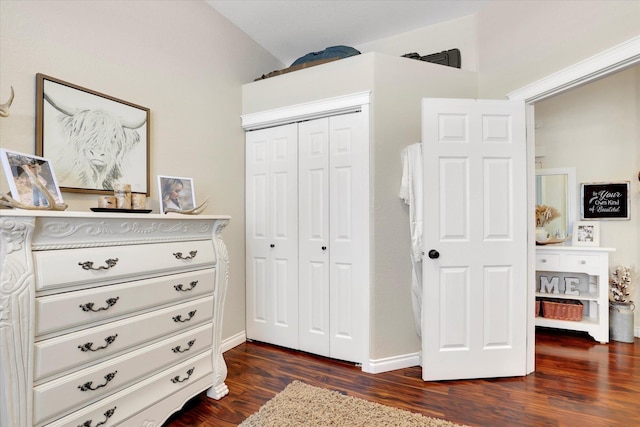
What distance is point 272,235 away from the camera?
9.74 ft

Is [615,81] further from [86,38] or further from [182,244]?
[86,38]

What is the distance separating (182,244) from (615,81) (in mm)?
4406

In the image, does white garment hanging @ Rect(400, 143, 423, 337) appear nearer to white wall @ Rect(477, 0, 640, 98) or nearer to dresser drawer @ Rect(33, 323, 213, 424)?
white wall @ Rect(477, 0, 640, 98)

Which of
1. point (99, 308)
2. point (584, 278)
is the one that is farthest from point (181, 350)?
point (584, 278)

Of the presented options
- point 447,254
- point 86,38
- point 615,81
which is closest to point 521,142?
point 447,254

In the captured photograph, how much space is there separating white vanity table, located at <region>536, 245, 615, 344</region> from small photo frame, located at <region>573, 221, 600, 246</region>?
16 centimetres

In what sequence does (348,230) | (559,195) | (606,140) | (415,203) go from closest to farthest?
1. (415,203)
2. (348,230)
3. (606,140)
4. (559,195)

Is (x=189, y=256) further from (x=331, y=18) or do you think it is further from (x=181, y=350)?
(x=331, y=18)

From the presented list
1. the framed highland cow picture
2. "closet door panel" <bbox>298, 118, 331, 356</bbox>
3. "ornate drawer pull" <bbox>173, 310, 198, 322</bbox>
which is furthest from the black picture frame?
the framed highland cow picture

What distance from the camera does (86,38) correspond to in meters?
1.89

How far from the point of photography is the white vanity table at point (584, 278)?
3131 millimetres

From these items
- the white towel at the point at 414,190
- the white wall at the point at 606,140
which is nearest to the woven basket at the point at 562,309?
the white wall at the point at 606,140

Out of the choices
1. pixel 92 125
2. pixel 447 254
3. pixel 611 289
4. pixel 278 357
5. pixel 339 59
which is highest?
pixel 339 59

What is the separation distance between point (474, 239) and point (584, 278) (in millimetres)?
2071
